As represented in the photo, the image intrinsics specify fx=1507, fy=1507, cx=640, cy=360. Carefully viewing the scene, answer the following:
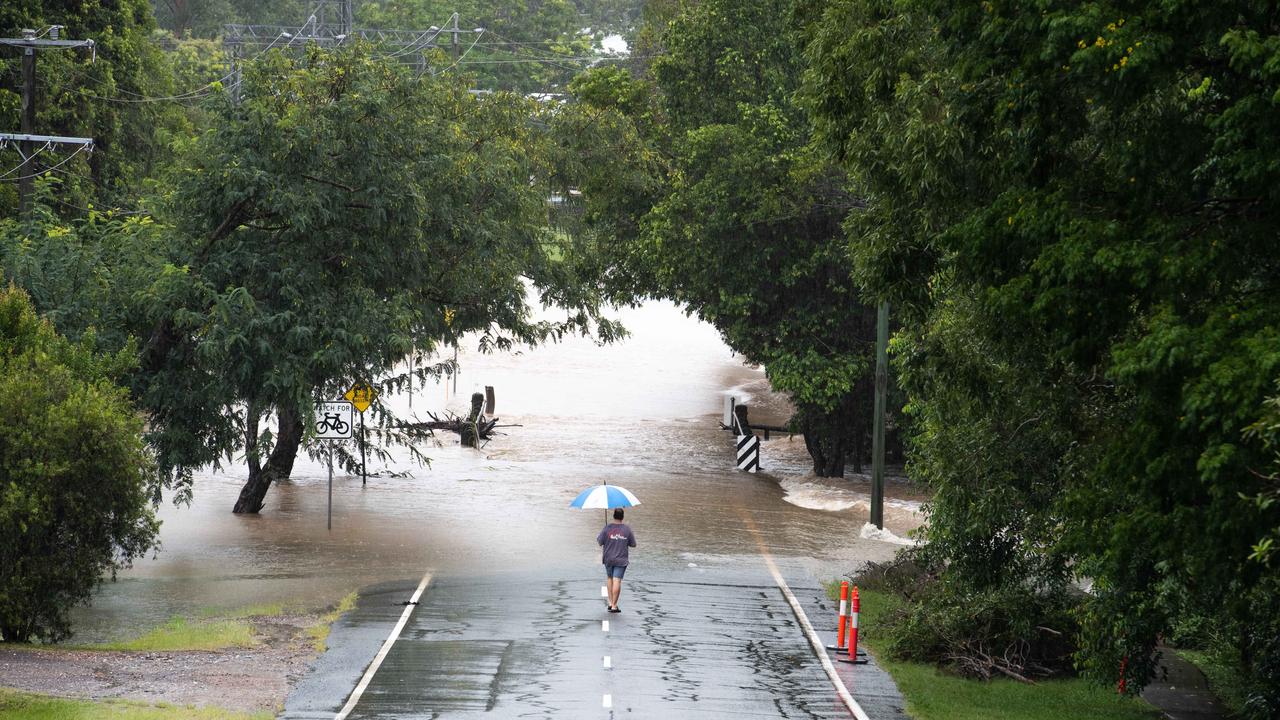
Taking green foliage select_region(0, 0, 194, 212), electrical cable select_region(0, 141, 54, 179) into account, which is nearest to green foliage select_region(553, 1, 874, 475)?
green foliage select_region(0, 0, 194, 212)

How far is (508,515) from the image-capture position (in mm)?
30812

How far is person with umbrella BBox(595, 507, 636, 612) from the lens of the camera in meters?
20.2

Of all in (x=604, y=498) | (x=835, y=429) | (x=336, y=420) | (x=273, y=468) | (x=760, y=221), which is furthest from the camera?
(x=835, y=429)

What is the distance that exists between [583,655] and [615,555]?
275cm

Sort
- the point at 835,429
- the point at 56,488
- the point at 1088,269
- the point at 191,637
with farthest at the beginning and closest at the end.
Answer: the point at 835,429, the point at 191,637, the point at 56,488, the point at 1088,269

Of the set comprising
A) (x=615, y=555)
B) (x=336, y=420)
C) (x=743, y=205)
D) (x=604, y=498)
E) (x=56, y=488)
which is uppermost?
(x=743, y=205)

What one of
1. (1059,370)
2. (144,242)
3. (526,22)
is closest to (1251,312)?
(1059,370)

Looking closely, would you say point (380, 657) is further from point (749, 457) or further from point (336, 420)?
point (749, 457)

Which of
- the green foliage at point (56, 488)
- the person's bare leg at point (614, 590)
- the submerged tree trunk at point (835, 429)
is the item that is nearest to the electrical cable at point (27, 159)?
the green foliage at point (56, 488)

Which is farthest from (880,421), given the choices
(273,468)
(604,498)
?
(273,468)

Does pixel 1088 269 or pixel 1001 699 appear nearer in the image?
pixel 1088 269

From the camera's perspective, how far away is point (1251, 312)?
11156 millimetres

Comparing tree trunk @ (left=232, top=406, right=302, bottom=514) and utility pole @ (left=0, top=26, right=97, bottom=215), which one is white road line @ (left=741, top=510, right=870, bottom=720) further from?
utility pole @ (left=0, top=26, right=97, bottom=215)

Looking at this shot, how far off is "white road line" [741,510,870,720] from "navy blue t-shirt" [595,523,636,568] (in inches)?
101
